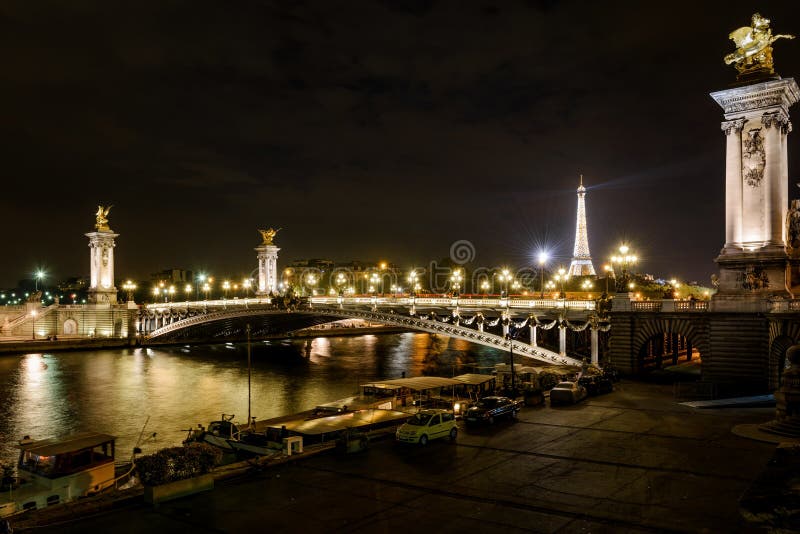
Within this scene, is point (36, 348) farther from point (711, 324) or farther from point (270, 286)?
point (711, 324)

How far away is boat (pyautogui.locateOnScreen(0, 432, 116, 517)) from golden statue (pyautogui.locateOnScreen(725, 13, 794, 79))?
3615 centimetres

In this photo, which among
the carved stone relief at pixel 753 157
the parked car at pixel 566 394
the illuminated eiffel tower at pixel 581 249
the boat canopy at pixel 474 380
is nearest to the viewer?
the parked car at pixel 566 394

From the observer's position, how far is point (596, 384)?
1261 inches

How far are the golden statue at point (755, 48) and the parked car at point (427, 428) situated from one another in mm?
26345

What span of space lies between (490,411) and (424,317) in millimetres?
39347

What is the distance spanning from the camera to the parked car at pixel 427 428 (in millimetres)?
21641

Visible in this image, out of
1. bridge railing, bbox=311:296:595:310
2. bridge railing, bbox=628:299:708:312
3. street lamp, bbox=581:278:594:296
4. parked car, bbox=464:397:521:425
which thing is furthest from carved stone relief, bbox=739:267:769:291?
street lamp, bbox=581:278:594:296

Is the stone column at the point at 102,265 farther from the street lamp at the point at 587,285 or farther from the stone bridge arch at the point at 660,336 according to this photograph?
the stone bridge arch at the point at 660,336

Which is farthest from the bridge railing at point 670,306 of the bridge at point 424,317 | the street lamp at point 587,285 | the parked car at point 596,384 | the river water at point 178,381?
the street lamp at point 587,285

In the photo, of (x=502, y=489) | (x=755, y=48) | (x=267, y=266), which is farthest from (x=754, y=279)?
(x=267, y=266)

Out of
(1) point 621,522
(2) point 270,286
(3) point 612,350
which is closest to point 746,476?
(1) point 621,522

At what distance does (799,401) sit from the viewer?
21.6 m

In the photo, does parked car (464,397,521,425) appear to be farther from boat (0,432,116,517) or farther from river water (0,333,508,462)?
river water (0,333,508,462)

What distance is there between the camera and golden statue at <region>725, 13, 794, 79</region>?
114 feet
